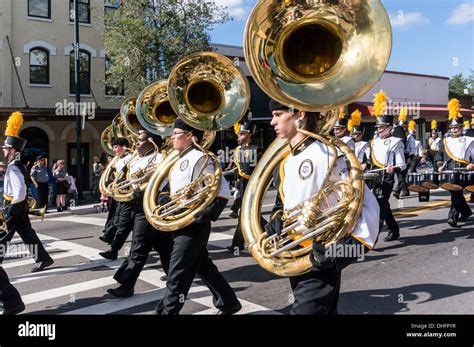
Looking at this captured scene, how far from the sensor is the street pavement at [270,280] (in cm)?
470

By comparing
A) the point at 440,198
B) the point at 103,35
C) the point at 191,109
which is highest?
the point at 103,35

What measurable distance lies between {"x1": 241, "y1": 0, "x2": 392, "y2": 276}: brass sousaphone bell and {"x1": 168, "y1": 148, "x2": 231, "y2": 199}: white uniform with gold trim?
1.32m

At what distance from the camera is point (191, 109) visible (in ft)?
16.8

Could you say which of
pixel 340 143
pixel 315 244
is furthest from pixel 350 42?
pixel 315 244

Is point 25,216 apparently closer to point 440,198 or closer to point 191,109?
point 191,109

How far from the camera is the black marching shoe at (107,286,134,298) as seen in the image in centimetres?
504

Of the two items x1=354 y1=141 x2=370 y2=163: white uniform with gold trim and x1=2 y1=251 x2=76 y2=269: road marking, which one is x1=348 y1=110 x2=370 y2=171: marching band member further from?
x1=2 y1=251 x2=76 y2=269: road marking

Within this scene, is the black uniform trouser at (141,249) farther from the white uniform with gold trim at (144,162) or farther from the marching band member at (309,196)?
the marching band member at (309,196)

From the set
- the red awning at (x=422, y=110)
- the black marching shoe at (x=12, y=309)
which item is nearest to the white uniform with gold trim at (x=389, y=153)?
the black marching shoe at (x=12, y=309)

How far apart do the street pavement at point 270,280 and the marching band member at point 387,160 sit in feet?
1.49

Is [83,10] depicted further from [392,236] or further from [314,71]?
[314,71]

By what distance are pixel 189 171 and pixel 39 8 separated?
16.7m

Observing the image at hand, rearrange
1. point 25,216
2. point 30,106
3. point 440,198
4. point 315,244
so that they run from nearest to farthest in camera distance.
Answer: point 315,244, point 25,216, point 440,198, point 30,106
